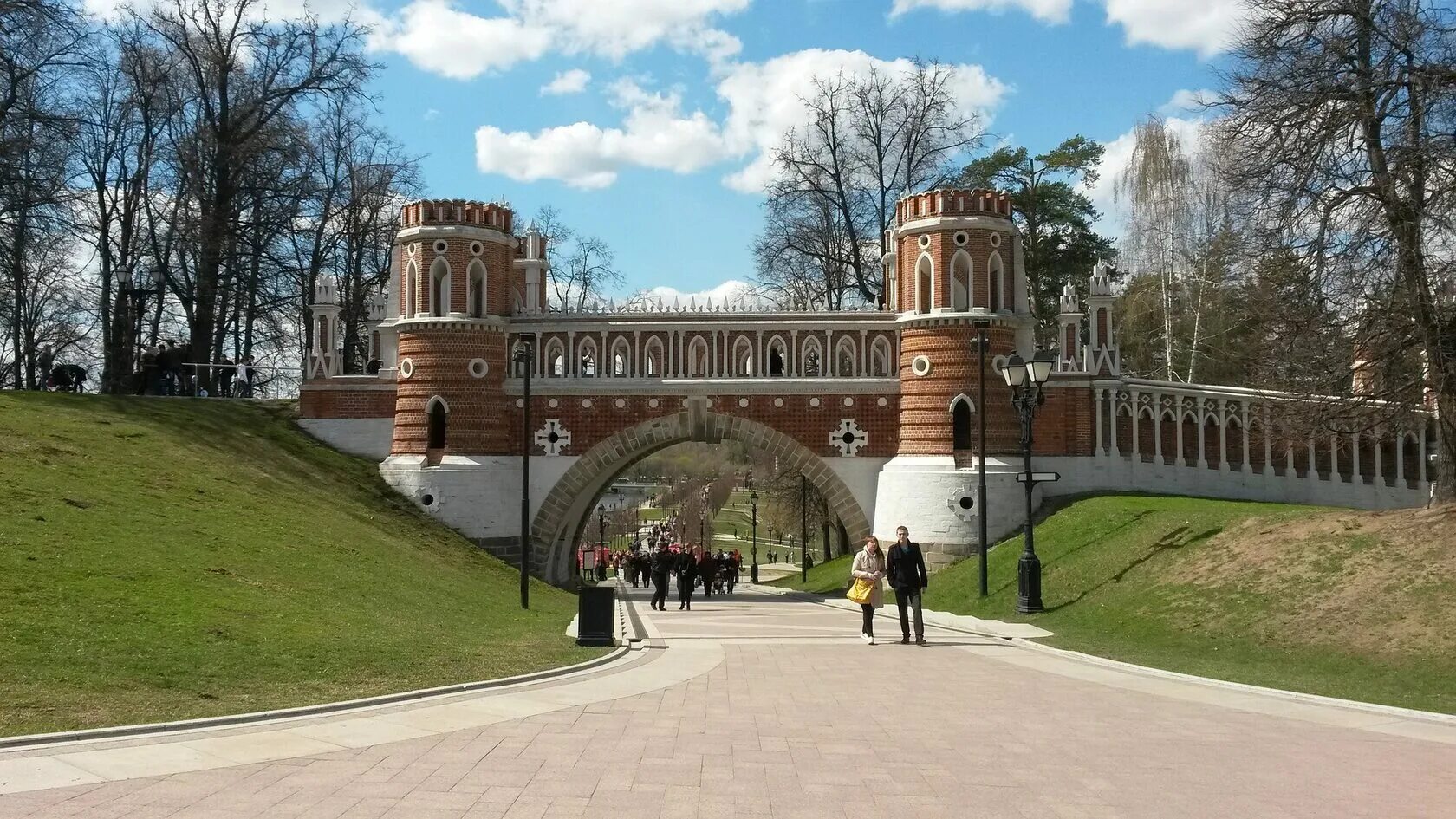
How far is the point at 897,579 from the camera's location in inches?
607

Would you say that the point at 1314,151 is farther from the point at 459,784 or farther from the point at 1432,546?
the point at 459,784

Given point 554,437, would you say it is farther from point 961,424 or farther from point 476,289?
point 961,424

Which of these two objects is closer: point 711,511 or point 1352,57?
point 1352,57

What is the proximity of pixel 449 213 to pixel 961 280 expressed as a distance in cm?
1260

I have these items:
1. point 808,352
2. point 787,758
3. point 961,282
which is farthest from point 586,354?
point 787,758

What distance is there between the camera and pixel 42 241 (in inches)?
1254

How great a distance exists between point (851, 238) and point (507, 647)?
90.1 feet

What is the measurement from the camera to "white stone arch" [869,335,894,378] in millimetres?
28047

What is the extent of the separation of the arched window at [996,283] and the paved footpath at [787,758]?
1623 centimetres

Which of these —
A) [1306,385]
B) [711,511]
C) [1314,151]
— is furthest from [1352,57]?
[711,511]

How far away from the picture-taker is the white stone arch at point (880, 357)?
28.0 metres

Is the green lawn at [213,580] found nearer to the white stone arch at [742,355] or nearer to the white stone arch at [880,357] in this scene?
the white stone arch at [742,355]

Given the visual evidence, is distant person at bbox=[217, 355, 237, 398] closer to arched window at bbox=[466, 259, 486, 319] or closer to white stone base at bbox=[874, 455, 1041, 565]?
arched window at bbox=[466, 259, 486, 319]

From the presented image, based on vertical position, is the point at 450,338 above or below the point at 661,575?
above
